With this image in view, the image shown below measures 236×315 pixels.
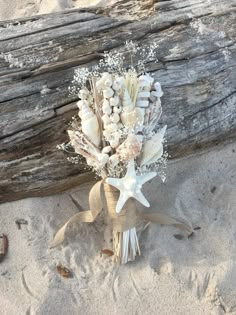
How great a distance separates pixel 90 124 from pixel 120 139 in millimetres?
145

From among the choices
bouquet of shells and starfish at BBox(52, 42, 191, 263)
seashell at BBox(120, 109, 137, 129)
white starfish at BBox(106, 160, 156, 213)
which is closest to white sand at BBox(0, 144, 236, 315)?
bouquet of shells and starfish at BBox(52, 42, 191, 263)

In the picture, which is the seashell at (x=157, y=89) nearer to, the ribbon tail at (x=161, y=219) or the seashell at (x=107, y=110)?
the seashell at (x=107, y=110)

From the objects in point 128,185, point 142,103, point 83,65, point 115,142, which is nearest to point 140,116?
point 142,103

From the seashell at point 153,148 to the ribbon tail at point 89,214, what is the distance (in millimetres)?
237

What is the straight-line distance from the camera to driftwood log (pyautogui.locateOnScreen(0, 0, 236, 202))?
2451 millimetres

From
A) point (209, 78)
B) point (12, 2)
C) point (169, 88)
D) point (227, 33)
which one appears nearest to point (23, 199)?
point (169, 88)

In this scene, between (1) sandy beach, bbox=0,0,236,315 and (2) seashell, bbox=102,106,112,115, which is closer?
(2) seashell, bbox=102,106,112,115

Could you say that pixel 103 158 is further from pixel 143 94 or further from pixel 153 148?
pixel 143 94

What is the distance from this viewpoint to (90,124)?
226cm

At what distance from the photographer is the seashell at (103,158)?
224 centimetres

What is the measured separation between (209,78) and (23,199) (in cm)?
111

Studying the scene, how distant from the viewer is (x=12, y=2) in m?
3.89

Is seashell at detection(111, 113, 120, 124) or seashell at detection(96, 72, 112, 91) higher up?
seashell at detection(96, 72, 112, 91)

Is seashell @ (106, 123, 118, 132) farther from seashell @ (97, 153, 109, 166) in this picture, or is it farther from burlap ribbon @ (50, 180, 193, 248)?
burlap ribbon @ (50, 180, 193, 248)
